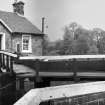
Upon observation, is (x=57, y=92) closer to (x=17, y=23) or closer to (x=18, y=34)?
(x=18, y=34)

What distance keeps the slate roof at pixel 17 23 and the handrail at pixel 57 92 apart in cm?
1809

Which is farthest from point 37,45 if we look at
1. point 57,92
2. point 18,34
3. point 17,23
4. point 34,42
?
point 57,92

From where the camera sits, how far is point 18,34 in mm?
21156

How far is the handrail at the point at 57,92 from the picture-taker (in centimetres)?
221

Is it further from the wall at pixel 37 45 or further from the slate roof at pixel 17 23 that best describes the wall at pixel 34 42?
the slate roof at pixel 17 23

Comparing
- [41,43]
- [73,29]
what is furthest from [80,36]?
[41,43]

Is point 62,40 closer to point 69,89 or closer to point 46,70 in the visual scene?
point 46,70

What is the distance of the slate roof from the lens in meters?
21.7

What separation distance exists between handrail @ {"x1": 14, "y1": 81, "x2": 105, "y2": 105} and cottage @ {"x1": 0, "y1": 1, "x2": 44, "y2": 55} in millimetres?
16121

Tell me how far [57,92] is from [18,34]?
18847mm

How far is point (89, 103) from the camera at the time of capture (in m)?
3.03

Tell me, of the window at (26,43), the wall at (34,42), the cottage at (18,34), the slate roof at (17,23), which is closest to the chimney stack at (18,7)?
the cottage at (18,34)

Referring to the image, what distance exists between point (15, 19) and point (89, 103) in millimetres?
21405

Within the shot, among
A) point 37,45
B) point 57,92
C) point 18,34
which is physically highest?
point 18,34
